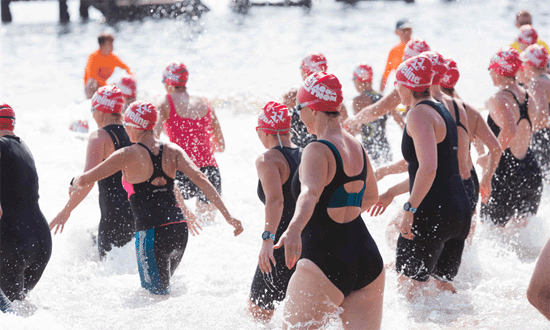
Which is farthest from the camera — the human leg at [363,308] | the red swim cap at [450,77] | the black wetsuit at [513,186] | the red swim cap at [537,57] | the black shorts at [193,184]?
the red swim cap at [537,57]

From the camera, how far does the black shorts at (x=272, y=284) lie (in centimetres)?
405

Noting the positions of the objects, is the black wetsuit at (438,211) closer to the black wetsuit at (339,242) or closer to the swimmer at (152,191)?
the black wetsuit at (339,242)

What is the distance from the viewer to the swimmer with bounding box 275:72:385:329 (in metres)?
3.02

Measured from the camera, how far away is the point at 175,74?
6.59 meters

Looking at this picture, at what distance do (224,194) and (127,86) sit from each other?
2.96 meters

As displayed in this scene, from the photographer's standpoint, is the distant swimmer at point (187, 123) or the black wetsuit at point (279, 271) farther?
the distant swimmer at point (187, 123)

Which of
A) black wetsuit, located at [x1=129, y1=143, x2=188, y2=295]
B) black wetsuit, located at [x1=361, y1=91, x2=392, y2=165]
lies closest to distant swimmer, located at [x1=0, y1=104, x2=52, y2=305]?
black wetsuit, located at [x1=129, y1=143, x2=188, y2=295]

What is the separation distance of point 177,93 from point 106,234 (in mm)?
1854

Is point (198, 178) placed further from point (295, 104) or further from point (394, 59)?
point (394, 59)

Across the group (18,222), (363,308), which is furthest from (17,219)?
(363,308)

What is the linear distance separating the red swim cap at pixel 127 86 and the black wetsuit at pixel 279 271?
3.15 m

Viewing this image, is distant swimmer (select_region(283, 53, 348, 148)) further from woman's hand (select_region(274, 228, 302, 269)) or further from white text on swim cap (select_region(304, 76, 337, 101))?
woman's hand (select_region(274, 228, 302, 269))

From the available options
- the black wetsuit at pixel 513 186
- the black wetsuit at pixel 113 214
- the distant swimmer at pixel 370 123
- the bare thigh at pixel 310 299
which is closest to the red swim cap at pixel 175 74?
the black wetsuit at pixel 113 214

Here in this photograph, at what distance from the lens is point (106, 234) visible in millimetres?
5570
